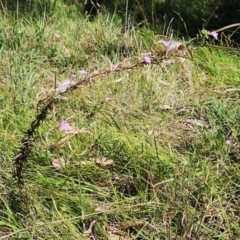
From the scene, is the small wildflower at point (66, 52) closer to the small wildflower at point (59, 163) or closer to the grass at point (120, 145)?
the grass at point (120, 145)

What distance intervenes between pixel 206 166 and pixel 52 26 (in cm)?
180

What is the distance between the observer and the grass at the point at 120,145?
1675 millimetres

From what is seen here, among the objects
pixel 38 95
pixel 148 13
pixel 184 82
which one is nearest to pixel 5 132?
pixel 38 95

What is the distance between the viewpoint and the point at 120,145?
2.03 m

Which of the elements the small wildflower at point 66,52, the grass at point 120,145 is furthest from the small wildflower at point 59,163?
the small wildflower at point 66,52

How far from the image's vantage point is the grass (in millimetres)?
1675

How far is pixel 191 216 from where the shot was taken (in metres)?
1.67

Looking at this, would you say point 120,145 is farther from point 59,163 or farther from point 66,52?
point 66,52

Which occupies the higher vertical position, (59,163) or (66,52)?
(59,163)

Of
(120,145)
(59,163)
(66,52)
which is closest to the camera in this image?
(59,163)

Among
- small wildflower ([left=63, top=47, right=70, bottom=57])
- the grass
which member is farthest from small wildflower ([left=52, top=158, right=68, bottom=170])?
small wildflower ([left=63, top=47, right=70, bottom=57])

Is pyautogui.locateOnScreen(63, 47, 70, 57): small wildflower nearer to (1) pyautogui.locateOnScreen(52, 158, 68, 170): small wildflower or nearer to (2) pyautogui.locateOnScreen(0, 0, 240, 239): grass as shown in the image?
(2) pyautogui.locateOnScreen(0, 0, 240, 239): grass

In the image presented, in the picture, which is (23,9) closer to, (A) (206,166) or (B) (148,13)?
(B) (148,13)

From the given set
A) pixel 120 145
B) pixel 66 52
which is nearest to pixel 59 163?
pixel 120 145
